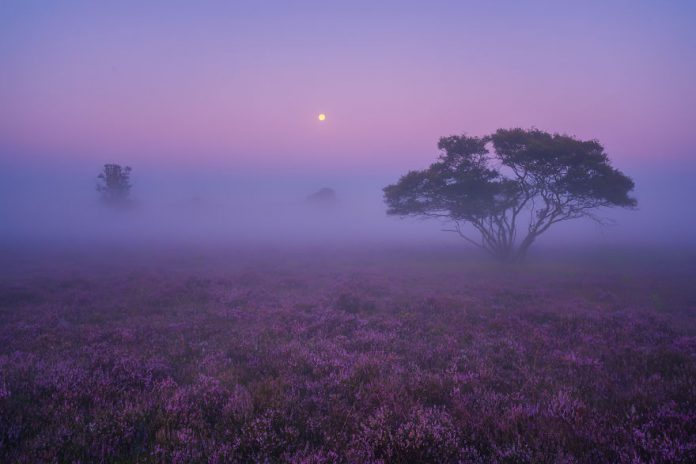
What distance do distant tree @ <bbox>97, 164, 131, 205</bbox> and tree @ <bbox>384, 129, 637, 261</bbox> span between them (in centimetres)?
7907

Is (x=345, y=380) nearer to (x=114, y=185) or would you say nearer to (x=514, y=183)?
(x=514, y=183)

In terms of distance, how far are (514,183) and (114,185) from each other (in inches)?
3528

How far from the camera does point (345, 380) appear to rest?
5992 millimetres

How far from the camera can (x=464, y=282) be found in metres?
19.8

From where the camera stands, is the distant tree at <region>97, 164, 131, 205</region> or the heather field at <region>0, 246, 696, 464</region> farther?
the distant tree at <region>97, 164, 131, 205</region>

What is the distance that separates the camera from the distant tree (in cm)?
8027

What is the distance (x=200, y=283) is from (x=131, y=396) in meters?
13.9

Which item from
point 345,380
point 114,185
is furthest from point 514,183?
point 114,185

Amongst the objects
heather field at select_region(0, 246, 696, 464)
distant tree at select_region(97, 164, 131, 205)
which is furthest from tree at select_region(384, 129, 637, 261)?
distant tree at select_region(97, 164, 131, 205)

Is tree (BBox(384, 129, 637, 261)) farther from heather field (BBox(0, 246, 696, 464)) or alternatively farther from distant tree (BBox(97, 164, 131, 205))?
distant tree (BBox(97, 164, 131, 205))

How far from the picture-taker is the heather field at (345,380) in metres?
3.83

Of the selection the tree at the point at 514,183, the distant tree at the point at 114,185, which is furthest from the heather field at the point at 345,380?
the distant tree at the point at 114,185

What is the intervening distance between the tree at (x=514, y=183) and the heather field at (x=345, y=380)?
43.8 ft

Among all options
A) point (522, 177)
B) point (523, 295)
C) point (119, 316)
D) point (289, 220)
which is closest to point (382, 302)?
point (523, 295)
